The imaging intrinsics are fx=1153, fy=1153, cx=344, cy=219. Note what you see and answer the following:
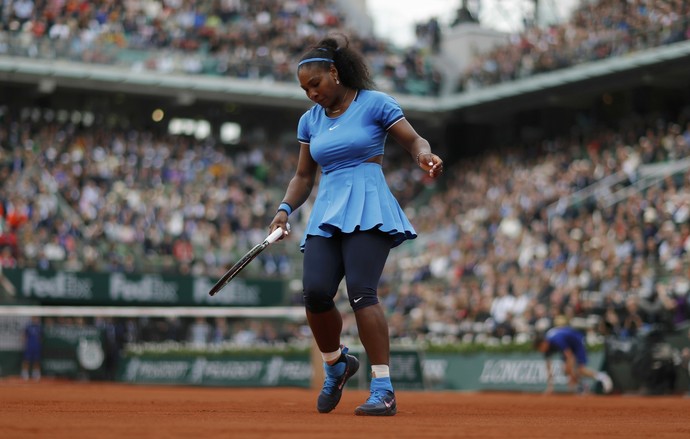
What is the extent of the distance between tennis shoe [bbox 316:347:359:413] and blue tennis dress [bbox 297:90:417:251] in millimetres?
876

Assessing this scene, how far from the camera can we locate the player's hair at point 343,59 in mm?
7348

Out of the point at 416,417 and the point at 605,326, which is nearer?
the point at 416,417

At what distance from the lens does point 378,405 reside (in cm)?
691

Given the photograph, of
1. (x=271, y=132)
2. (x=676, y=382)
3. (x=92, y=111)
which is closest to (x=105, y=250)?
(x=92, y=111)

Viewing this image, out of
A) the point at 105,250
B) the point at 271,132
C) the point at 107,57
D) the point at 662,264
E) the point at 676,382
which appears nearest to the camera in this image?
the point at 676,382

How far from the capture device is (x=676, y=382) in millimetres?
17078

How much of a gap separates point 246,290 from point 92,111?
375 inches

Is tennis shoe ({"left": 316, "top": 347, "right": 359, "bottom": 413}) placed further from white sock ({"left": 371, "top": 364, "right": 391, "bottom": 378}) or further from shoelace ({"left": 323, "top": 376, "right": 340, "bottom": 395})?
white sock ({"left": 371, "top": 364, "right": 391, "bottom": 378})

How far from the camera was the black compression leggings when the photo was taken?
709 centimetres

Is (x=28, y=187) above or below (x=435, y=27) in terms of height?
below

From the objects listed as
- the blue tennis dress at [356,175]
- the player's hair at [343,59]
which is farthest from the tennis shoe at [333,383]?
the player's hair at [343,59]

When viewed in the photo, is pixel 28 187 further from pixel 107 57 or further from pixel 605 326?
pixel 605 326

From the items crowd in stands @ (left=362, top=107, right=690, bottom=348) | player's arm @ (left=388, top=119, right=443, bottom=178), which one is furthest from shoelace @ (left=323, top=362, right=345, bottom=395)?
crowd in stands @ (left=362, top=107, right=690, bottom=348)

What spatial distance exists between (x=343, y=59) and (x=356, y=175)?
771 mm
